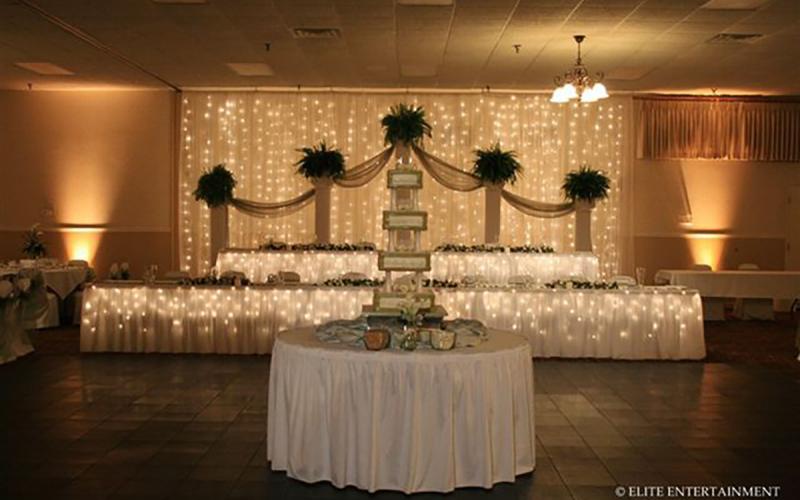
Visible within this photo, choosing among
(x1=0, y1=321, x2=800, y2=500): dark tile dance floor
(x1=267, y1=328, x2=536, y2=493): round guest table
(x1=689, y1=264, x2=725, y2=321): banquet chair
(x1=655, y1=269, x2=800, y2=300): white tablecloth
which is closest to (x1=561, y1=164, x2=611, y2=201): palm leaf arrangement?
(x1=655, y1=269, x2=800, y2=300): white tablecloth

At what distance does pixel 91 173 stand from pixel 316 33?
6228mm

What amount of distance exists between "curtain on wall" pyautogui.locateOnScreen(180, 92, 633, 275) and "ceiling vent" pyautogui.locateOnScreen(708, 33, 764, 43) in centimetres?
429

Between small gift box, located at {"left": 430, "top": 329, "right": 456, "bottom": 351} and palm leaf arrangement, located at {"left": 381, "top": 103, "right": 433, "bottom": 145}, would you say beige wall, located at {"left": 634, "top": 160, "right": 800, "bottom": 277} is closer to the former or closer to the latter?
palm leaf arrangement, located at {"left": 381, "top": 103, "right": 433, "bottom": 145}

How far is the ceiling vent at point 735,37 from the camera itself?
9266 mm

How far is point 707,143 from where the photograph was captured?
13.8m

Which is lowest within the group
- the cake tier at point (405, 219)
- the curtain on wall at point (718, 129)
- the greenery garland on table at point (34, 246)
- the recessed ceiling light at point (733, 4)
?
the greenery garland on table at point (34, 246)

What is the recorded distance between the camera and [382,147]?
13.9 metres

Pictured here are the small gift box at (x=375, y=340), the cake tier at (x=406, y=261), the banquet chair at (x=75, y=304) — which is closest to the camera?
the small gift box at (x=375, y=340)

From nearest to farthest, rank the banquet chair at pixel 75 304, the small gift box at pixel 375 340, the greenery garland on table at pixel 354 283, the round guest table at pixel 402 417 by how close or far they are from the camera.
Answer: the round guest table at pixel 402 417
the small gift box at pixel 375 340
the greenery garland on table at pixel 354 283
the banquet chair at pixel 75 304

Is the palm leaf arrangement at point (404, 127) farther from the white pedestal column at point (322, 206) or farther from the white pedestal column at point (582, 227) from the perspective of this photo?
the white pedestal column at point (582, 227)

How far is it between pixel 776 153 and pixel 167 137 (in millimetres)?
10281

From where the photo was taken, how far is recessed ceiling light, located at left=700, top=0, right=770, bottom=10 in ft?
25.9

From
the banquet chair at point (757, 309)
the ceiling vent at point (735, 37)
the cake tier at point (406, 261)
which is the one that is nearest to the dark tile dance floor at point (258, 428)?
the cake tier at point (406, 261)

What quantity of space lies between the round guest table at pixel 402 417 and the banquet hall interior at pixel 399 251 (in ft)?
0.05
